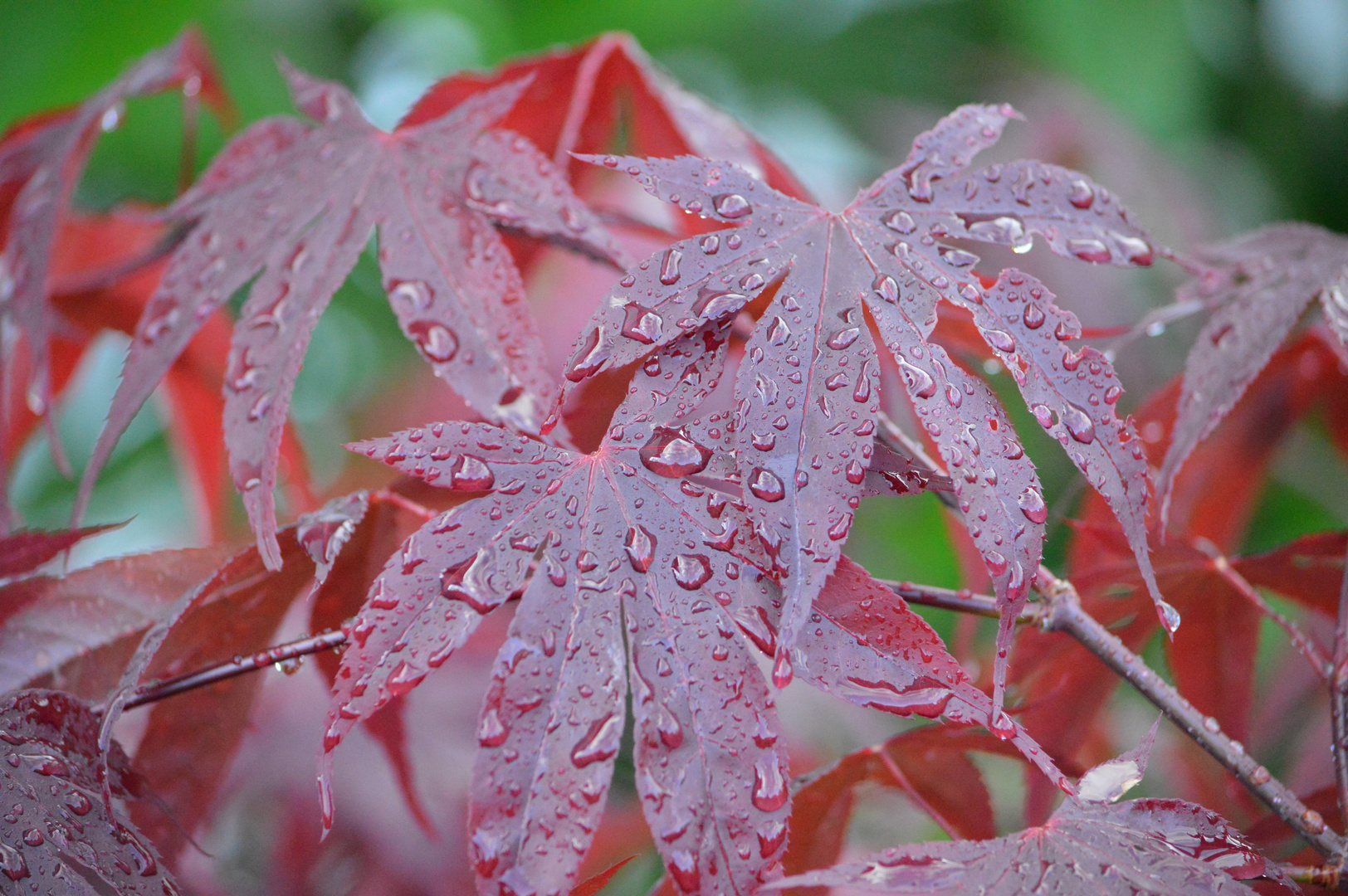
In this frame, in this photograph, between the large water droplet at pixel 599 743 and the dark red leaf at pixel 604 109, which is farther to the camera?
the dark red leaf at pixel 604 109

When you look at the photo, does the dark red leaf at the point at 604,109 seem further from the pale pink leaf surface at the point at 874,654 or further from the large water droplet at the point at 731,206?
the pale pink leaf surface at the point at 874,654

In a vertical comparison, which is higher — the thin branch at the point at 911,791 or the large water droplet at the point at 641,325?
the large water droplet at the point at 641,325

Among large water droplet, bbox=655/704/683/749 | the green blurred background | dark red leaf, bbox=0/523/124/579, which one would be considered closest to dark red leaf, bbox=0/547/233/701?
dark red leaf, bbox=0/523/124/579

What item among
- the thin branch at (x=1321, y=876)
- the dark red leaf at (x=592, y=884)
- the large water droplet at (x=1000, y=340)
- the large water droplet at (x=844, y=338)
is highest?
the large water droplet at (x=1000, y=340)

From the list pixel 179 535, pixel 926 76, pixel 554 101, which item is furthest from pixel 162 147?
pixel 926 76

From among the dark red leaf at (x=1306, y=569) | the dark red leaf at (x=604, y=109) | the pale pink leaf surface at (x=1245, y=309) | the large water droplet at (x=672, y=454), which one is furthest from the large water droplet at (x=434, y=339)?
the dark red leaf at (x=1306, y=569)

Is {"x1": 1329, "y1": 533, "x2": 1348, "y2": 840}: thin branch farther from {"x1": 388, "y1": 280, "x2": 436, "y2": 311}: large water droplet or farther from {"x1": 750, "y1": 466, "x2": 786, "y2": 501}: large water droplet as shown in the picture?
{"x1": 388, "y1": 280, "x2": 436, "y2": 311}: large water droplet

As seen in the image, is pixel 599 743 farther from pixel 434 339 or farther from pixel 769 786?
pixel 434 339

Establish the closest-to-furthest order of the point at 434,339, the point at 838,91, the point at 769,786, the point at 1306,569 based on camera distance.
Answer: the point at 769,786, the point at 434,339, the point at 1306,569, the point at 838,91

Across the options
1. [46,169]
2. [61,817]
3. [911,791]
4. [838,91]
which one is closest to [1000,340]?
[911,791]
